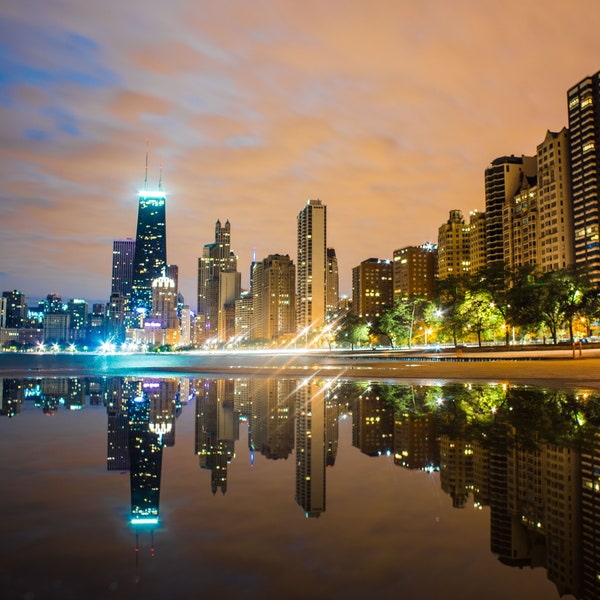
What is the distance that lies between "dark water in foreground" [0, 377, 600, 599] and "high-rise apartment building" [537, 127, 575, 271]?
17023cm

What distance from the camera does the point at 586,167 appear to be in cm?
16188

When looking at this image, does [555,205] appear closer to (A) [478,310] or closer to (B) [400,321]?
(B) [400,321]

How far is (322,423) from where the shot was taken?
13.0 metres

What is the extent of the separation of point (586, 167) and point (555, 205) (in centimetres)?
1416

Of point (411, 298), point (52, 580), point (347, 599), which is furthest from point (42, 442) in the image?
point (411, 298)

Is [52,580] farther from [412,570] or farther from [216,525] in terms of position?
[412,570]

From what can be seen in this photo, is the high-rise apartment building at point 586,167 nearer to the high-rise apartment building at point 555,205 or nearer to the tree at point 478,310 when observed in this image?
the high-rise apartment building at point 555,205

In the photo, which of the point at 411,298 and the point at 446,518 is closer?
the point at 446,518

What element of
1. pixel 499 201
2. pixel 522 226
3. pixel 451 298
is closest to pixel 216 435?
pixel 451 298

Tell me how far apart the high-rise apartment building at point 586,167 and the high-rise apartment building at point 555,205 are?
330 centimetres

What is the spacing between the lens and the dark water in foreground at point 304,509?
425cm

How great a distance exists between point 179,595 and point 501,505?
398 cm

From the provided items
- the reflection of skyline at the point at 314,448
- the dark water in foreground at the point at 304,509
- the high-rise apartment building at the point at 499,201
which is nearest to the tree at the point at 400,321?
the reflection of skyline at the point at 314,448

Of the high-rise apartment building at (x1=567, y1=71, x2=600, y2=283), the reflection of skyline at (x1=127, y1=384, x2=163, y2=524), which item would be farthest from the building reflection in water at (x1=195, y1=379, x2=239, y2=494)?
the high-rise apartment building at (x1=567, y1=71, x2=600, y2=283)
